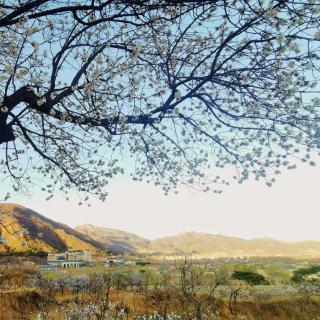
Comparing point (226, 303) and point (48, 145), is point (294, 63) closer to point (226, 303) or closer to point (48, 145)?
point (48, 145)

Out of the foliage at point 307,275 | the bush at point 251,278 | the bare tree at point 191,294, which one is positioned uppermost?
the bare tree at point 191,294

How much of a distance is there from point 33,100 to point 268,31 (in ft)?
13.4

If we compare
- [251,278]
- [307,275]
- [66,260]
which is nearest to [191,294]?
[251,278]

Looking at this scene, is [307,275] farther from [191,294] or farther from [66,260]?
[66,260]

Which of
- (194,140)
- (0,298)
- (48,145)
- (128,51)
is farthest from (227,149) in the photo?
(0,298)

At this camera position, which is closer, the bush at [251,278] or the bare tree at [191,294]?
the bare tree at [191,294]

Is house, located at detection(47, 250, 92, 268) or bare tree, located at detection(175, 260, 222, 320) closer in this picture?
bare tree, located at detection(175, 260, 222, 320)


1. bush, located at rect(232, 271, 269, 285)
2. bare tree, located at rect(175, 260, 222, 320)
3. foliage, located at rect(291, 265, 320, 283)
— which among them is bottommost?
bush, located at rect(232, 271, 269, 285)

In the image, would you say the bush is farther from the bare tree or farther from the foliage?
the bare tree

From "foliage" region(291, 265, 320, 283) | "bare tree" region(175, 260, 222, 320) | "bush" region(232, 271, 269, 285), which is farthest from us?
"bush" region(232, 271, 269, 285)

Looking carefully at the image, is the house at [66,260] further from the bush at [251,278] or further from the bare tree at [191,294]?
the bare tree at [191,294]

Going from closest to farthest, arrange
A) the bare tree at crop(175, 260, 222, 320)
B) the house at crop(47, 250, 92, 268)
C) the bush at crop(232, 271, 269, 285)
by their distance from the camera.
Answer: the bare tree at crop(175, 260, 222, 320), the bush at crop(232, 271, 269, 285), the house at crop(47, 250, 92, 268)

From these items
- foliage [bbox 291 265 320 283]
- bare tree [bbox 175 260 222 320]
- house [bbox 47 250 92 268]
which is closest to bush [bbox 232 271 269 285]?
foliage [bbox 291 265 320 283]

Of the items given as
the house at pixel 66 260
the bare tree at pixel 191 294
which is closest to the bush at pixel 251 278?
the bare tree at pixel 191 294
